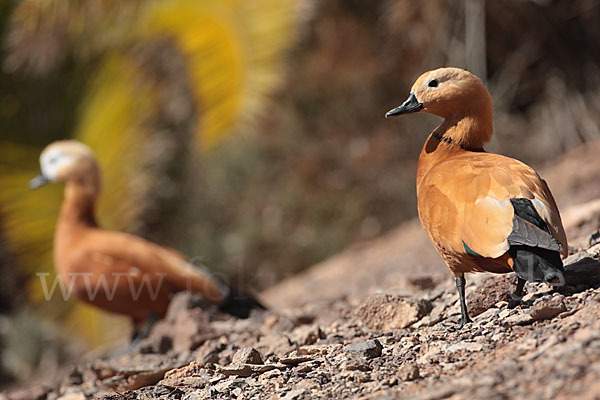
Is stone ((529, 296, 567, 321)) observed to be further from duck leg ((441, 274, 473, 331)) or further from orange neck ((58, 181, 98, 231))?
orange neck ((58, 181, 98, 231))

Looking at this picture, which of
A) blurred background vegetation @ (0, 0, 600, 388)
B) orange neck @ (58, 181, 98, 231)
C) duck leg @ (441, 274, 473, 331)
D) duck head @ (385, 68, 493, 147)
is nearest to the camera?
duck leg @ (441, 274, 473, 331)

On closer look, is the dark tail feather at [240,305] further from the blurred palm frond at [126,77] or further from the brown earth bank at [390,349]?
the blurred palm frond at [126,77]

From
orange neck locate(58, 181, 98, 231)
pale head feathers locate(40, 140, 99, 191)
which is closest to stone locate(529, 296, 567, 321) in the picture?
orange neck locate(58, 181, 98, 231)

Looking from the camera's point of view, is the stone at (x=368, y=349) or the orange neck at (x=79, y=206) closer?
the stone at (x=368, y=349)

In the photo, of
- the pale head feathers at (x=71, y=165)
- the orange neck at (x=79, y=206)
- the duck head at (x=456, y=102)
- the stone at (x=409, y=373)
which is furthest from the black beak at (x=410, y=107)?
the pale head feathers at (x=71, y=165)

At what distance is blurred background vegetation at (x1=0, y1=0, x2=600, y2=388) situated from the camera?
9266mm

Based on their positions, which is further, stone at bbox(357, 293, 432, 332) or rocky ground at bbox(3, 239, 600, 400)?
stone at bbox(357, 293, 432, 332)

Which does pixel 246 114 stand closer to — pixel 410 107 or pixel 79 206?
pixel 79 206

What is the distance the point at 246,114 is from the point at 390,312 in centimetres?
562

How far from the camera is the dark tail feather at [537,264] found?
301 centimetres

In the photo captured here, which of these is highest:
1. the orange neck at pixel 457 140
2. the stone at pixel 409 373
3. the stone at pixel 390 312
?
the orange neck at pixel 457 140

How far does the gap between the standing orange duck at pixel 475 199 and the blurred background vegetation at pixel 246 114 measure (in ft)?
18.2

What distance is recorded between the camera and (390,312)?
3914 millimetres

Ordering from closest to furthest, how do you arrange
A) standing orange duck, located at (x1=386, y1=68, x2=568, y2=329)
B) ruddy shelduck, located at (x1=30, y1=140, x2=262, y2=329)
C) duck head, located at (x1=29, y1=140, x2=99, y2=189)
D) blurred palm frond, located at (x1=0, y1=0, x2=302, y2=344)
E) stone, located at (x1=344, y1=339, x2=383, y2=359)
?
standing orange duck, located at (x1=386, y1=68, x2=568, y2=329), stone, located at (x1=344, y1=339, x2=383, y2=359), ruddy shelduck, located at (x1=30, y1=140, x2=262, y2=329), duck head, located at (x1=29, y1=140, x2=99, y2=189), blurred palm frond, located at (x1=0, y1=0, x2=302, y2=344)
